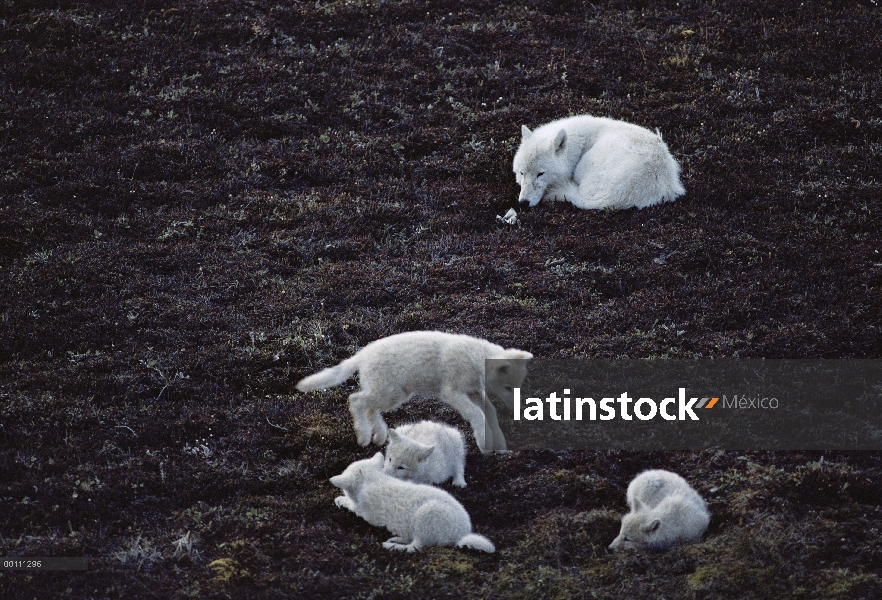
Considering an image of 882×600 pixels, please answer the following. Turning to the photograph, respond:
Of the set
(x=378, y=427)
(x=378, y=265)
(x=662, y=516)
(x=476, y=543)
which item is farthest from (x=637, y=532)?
(x=378, y=265)

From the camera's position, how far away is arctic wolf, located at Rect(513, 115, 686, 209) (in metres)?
13.5

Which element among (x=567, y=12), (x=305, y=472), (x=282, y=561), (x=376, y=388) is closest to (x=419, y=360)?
(x=376, y=388)

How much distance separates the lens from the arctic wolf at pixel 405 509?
21.7ft

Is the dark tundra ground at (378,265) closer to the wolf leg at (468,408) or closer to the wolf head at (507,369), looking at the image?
the wolf leg at (468,408)

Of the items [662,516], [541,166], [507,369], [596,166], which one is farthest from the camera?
[541,166]

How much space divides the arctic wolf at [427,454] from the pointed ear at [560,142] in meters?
7.35

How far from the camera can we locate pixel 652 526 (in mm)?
6418

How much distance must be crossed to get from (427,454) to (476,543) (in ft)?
3.37

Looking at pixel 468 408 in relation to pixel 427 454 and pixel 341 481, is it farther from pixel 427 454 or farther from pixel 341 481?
pixel 341 481

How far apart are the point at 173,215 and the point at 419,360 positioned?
739 centimetres

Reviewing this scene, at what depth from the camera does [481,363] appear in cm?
785

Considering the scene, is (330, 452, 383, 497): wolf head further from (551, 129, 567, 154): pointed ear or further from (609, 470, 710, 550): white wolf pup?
(551, 129, 567, 154): pointed ear

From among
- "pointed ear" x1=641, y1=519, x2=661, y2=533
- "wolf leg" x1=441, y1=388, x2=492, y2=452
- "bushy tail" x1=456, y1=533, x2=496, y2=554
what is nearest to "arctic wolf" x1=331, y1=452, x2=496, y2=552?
"bushy tail" x1=456, y1=533, x2=496, y2=554

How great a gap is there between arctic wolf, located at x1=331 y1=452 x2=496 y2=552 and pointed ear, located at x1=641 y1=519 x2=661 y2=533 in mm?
1141
